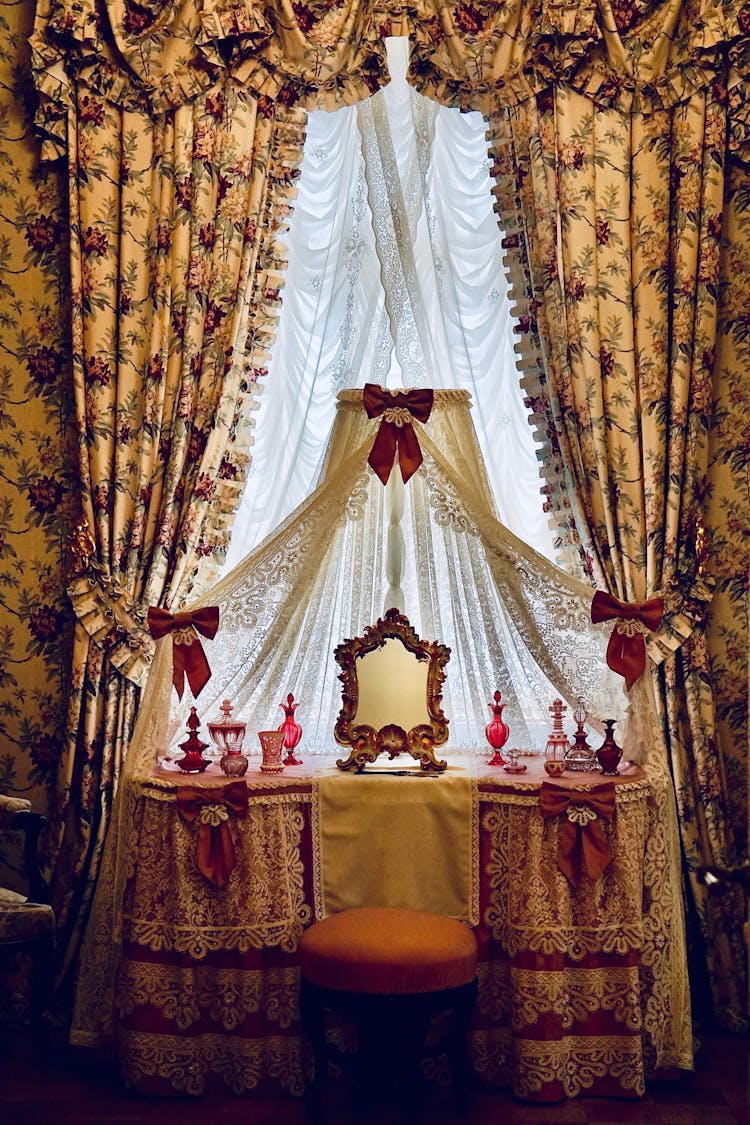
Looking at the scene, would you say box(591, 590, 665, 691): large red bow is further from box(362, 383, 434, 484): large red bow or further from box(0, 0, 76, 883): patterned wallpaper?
box(0, 0, 76, 883): patterned wallpaper

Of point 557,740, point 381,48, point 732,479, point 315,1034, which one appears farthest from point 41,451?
point 732,479

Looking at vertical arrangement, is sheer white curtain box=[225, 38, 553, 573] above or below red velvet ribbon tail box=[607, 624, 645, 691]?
above

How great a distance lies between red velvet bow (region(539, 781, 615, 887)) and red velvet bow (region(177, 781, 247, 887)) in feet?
2.58

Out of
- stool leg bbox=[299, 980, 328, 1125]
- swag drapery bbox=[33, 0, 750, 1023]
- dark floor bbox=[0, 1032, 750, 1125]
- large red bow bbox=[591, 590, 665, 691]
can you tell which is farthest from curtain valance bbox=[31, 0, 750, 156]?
dark floor bbox=[0, 1032, 750, 1125]

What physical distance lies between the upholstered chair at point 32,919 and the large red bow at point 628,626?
1.63 metres

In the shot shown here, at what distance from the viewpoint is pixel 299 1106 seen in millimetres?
3107

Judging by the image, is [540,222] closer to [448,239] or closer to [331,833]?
[448,239]

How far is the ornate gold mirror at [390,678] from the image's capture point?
344 cm

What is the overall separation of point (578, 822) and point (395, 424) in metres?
1.21

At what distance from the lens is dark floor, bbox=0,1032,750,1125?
9.80 ft

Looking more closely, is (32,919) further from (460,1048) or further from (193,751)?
(460,1048)

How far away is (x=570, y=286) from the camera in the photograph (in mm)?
3760

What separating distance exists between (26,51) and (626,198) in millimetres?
1918

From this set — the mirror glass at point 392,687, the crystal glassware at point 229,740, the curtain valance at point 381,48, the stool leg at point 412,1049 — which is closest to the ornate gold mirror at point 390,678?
the mirror glass at point 392,687
